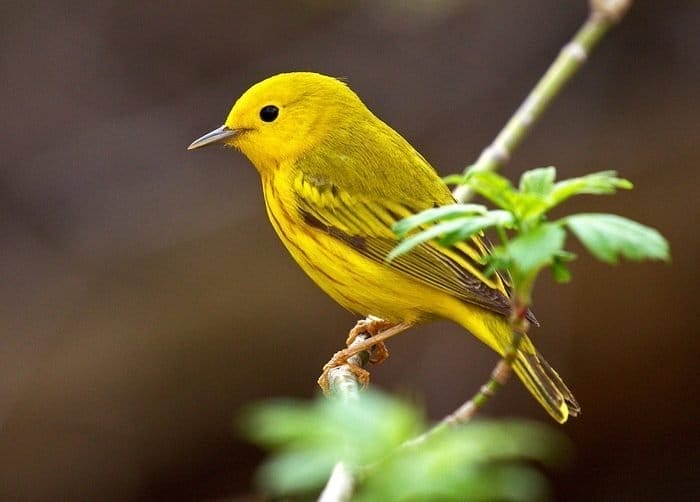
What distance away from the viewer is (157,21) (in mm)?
7484

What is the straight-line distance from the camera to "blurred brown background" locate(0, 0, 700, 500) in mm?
6902

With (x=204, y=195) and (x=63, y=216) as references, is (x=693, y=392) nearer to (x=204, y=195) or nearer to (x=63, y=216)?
(x=204, y=195)

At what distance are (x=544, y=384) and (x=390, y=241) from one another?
2.43ft

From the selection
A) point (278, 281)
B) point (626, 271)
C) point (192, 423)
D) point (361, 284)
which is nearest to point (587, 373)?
point (626, 271)

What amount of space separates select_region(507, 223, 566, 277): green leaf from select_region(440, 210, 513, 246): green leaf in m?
0.06

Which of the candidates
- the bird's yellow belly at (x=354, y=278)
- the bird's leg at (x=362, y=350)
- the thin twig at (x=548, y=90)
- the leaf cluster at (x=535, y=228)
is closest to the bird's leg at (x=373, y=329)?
the bird's leg at (x=362, y=350)

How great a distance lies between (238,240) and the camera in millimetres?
7059

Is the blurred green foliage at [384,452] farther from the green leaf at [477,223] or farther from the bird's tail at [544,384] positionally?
the bird's tail at [544,384]

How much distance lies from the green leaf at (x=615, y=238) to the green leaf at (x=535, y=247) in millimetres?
32

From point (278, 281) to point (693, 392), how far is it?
2600 mm

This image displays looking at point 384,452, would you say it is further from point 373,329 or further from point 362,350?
point 373,329

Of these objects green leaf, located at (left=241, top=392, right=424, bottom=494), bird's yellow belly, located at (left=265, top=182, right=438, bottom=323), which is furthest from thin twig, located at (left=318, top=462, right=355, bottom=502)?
bird's yellow belly, located at (left=265, top=182, right=438, bottom=323)

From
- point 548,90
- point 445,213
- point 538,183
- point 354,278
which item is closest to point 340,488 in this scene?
point 445,213

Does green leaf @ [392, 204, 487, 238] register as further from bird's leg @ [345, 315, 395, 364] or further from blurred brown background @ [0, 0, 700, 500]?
blurred brown background @ [0, 0, 700, 500]
